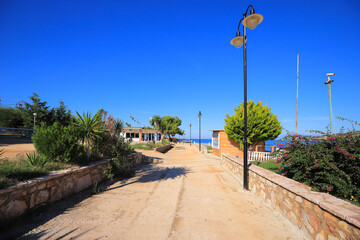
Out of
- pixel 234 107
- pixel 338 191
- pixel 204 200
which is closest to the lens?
pixel 338 191

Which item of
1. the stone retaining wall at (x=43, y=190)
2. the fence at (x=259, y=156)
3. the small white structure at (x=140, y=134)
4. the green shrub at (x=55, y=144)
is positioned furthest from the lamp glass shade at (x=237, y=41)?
the small white structure at (x=140, y=134)

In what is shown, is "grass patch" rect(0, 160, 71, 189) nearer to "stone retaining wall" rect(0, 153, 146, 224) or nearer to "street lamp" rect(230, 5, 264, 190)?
"stone retaining wall" rect(0, 153, 146, 224)

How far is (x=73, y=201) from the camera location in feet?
15.1

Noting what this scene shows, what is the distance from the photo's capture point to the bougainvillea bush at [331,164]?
424 cm

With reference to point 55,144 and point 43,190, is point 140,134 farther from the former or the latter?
point 43,190

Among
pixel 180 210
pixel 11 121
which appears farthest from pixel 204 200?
pixel 11 121

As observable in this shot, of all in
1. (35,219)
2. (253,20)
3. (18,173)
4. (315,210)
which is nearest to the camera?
(315,210)

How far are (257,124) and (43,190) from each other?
1516 cm

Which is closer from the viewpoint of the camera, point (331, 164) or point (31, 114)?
point (331, 164)

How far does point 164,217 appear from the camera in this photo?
3.90 m

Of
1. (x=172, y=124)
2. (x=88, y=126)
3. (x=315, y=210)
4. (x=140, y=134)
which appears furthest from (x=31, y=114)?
(x=172, y=124)

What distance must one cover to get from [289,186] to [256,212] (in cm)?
110

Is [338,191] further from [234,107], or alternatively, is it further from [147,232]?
[234,107]

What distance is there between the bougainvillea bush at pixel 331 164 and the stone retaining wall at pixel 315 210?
0.83 metres
